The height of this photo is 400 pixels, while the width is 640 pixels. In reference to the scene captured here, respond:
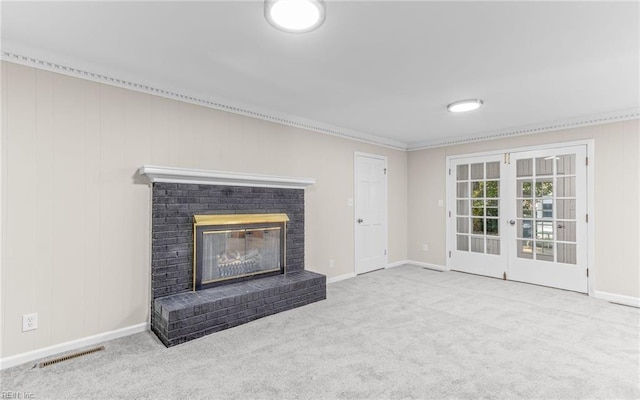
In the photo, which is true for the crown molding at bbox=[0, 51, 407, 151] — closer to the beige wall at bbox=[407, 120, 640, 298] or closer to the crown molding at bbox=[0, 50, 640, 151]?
the crown molding at bbox=[0, 50, 640, 151]

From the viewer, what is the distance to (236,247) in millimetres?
3592

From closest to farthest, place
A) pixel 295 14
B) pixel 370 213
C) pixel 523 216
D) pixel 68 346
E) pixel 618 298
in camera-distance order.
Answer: pixel 295 14 → pixel 68 346 → pixel 618 298 → pixel 523 216 → pixel 370 213

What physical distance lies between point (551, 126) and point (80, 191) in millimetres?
5625

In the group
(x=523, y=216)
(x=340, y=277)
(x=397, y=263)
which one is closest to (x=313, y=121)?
(x=340, y=277)

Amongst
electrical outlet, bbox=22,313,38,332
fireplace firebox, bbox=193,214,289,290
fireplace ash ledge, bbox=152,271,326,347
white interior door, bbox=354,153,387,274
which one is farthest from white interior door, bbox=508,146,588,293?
electrical outlet, bbox=22,313,38,332

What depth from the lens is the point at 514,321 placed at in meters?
3.25

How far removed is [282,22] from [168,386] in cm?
247

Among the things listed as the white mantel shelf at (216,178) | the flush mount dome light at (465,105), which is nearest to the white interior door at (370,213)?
the white mantel shelf at (216,178)

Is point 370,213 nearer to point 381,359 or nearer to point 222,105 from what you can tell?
point 222,105

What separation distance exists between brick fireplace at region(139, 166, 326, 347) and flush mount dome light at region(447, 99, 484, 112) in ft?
7.03

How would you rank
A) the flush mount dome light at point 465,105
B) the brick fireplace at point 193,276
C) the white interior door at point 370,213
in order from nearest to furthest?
the brick fireplace at point 193,276
the flush mount dome light at point 465,105
the white interior door at point 370,213

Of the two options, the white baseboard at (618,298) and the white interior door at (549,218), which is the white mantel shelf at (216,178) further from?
the white baseboard at (618,298)

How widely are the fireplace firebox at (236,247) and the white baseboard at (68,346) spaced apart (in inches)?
25.1

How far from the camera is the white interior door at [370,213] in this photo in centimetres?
523
